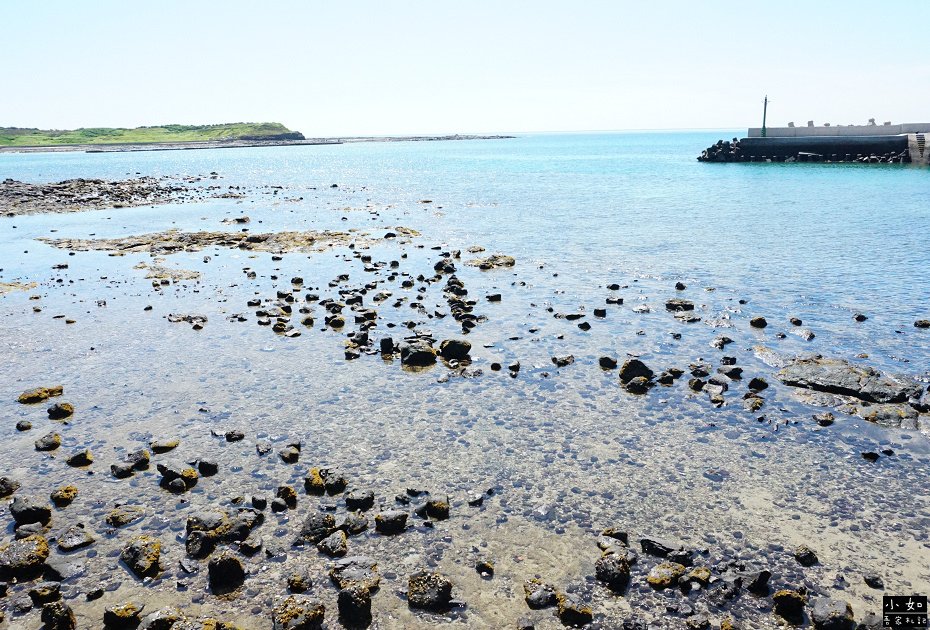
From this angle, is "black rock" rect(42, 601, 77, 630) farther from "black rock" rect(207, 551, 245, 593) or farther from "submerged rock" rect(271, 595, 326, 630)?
"submerged rock" rect(271, 595, 326, 630)

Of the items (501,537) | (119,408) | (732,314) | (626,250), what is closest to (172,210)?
(626,250)

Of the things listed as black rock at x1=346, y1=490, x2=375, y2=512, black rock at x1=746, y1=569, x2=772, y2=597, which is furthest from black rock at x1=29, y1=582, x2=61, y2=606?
black rock at x1=746, y1=569, x2=772, y2=597

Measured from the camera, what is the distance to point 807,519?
12148mm

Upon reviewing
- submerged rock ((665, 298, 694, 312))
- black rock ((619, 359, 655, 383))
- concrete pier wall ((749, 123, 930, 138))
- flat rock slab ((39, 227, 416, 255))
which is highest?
concrete pier wall ((749, 123, 930, 138))

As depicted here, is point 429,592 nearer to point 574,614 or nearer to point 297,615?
point 297,615

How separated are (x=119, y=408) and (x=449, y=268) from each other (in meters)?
20.2

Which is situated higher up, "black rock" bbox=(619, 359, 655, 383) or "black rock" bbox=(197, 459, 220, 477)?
"black rock" bbox=(619, 359, 655, 383)

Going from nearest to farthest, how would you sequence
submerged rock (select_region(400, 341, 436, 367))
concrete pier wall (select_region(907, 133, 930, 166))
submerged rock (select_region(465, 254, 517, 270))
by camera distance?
1. submerged rock (select_region(400, 341, 436, 367))
2. submerged rock (select_region(465, 254, 517, 270))
3. concrete pier wall (select_region(907, 133, 930, 166))

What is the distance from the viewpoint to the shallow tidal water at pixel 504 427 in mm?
10781

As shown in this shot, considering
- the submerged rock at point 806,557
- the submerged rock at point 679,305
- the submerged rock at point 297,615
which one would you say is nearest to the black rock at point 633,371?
the submerged rock at point 806,557

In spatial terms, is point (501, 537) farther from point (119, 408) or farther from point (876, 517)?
point (119, 408)

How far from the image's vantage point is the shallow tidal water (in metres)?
10.8

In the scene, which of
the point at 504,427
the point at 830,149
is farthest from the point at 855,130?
the point at 504,427

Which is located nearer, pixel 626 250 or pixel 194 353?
pixel 194 353
